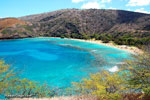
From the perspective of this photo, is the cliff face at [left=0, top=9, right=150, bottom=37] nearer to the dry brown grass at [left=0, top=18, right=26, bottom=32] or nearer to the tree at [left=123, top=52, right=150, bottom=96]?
the dry brown grass at [left=0, top=18, right=26, bottom=32]

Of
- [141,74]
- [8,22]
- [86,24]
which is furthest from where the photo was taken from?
[86,24]

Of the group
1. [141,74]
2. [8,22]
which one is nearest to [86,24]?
[8,22]

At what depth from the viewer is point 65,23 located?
604 ft

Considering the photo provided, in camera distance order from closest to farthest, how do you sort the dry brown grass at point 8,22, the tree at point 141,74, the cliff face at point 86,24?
the tree at point 141,74 < the dry brown grass at point 8,22 < the cliff face at point 86,24

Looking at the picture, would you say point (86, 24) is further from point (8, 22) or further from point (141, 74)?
point (141, 74)

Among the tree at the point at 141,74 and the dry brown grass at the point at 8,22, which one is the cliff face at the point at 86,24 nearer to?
the dry brown grass at the point at 8,22

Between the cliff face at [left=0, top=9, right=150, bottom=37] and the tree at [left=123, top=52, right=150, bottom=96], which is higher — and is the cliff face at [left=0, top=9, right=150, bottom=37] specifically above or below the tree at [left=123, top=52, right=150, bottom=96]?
above

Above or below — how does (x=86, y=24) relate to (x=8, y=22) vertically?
below

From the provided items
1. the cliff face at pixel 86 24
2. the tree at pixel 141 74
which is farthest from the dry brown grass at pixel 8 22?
the tree at pixel 141 74

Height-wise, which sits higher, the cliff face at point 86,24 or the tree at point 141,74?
the cliff face at point 86,24

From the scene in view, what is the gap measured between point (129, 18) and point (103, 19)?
3336 cm

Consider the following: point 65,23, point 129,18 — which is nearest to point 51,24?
point 65,23

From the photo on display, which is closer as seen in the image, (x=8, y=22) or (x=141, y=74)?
(x=141, y=74)

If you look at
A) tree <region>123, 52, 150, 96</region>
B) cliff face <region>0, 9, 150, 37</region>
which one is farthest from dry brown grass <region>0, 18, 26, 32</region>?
tree <region>123, 52, 150, 96</region>
